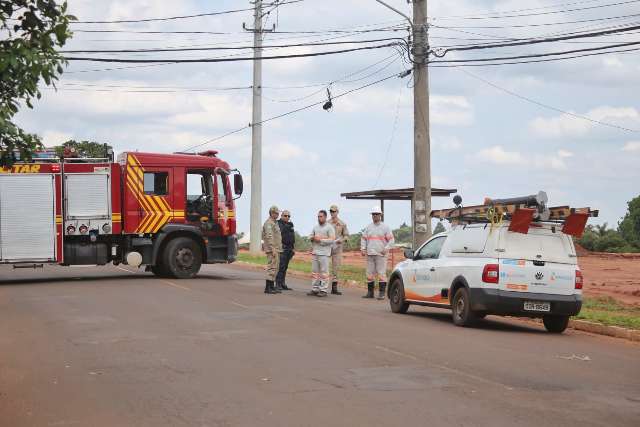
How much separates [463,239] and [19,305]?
8523 millimetres

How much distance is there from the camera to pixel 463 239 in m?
15.8

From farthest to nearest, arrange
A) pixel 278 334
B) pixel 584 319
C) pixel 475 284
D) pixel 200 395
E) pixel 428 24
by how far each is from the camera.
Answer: pixel 428 24
pixel 584 319
pixel 475 284
pixel 278 334
pixel 200 395

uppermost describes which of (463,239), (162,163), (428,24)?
(428,24)

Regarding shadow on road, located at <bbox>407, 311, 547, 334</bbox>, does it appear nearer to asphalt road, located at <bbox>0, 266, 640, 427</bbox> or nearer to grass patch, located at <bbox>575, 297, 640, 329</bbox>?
asphalt road, located at <bbox>0, 266, 640, 427</bbox>

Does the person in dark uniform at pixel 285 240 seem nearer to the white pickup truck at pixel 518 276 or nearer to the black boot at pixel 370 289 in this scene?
the black boot at pixel 370 289

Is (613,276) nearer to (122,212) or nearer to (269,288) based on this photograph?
(269,288)

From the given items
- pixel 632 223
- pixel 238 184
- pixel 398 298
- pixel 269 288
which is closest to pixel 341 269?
pixel 238 184

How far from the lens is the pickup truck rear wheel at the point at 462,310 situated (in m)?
15.0

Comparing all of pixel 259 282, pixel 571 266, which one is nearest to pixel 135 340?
pixel 571 266

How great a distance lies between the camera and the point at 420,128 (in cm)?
2353

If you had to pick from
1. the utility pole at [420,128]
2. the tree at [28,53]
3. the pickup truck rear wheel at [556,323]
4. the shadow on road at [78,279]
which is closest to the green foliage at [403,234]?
the shadow on road at [78,279]

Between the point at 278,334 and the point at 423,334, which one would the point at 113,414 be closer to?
the point at 278,334

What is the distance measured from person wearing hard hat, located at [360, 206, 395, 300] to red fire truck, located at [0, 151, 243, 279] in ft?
17.6

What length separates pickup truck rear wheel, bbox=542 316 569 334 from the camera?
15.4 metres
